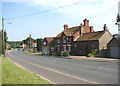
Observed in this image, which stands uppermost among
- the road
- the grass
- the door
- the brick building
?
the brick building

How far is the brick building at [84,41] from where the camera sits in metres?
36.3

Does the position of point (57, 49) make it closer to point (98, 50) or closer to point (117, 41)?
point (98, 50)

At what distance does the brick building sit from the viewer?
119 ft

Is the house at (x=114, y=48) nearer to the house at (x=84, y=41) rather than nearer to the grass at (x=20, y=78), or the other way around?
the house at (x=84, y=41)

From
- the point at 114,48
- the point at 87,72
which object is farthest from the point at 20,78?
the point at 114,48

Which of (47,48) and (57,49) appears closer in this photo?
(57,49)

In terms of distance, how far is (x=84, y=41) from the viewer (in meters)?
40.3

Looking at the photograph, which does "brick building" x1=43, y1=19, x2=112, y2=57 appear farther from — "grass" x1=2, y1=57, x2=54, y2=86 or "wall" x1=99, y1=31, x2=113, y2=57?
"grass" x1=2, y1=57, x2=54, y2=86

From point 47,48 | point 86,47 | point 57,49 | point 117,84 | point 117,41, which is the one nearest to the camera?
point 117,84

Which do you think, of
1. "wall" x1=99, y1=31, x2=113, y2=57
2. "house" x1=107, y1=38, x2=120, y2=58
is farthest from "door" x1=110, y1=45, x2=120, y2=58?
"wall" x1=99, y1=31, x2=113, y2=57

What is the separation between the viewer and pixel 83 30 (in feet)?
152

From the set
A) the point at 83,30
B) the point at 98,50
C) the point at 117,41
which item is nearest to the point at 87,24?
the point at 83,30

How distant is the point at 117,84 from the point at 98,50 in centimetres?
2624

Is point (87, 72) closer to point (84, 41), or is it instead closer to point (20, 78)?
point (20, 78)
